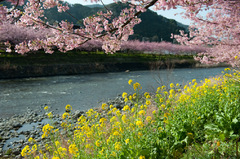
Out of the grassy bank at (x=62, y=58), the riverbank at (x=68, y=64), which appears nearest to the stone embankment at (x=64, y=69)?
the riverbank at (x=68, y=64)

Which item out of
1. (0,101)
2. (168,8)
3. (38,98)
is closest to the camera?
(168,8)

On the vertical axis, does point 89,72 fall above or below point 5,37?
below

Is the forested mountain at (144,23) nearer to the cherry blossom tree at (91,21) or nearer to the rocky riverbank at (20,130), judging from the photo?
the rocky riverbank at (20,130)

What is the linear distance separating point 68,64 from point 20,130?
22.8 metres

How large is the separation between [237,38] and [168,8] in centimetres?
691

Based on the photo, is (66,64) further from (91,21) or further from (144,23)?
(144,23)

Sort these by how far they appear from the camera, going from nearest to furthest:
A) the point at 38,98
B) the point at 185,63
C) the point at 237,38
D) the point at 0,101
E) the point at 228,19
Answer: the point at 228,19, the point at 237,38, the point at 0,101, the point at 38,98, the point at 185,63

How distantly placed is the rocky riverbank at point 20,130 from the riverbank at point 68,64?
1659 centimetres

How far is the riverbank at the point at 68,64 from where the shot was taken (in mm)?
26031

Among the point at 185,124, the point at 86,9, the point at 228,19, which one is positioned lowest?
the point at 185,124

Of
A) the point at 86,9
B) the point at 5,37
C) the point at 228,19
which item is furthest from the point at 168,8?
the point at 86,9

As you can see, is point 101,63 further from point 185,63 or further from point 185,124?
point 185,124

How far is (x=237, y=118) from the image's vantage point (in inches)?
156

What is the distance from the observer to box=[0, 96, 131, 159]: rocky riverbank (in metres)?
6.99
